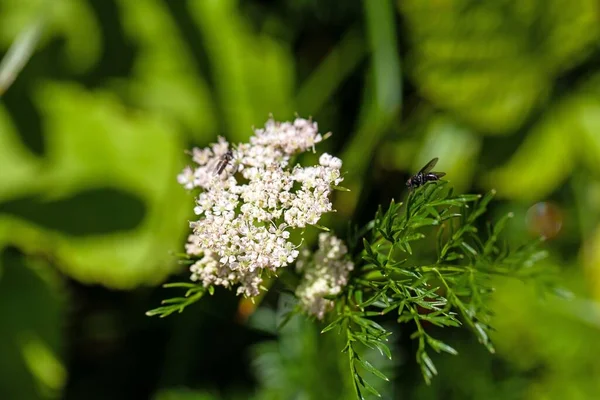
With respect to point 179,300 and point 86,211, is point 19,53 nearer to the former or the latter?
point 86,211

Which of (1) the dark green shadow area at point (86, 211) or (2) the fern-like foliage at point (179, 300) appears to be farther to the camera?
(1) the dark green shadow area at point (86, 211)

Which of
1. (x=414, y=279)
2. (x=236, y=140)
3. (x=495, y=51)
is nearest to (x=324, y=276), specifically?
(x=414, y=279)

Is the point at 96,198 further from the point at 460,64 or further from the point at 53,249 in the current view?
the point at 460,64

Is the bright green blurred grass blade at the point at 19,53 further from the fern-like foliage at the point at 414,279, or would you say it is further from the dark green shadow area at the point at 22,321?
the fern-like foliage at the point at 414,279

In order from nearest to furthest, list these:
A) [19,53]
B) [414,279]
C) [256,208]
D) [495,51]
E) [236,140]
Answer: [256,208] → [414,279] → [19,53] → [236,140] → [495,51]

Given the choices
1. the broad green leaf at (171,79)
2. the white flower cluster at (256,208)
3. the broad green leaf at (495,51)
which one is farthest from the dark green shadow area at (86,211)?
the white flower cluster at (256,208)

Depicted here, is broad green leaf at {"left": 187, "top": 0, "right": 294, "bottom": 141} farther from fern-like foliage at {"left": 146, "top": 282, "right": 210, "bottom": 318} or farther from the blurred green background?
fern-like foliage at {"left": 146, "top": 282, "right": 210, "bottom": 318}

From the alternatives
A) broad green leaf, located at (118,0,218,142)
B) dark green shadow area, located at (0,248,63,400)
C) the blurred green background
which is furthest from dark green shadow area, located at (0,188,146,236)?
broad green leaf, located at (118,0,218,142)

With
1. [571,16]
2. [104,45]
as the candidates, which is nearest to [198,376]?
[104,45]
